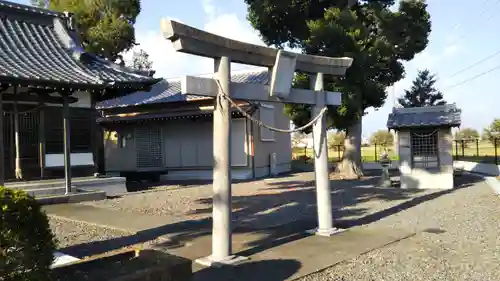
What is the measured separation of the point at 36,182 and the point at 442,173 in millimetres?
12925

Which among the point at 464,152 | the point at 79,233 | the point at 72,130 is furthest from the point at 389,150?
the point at 79,233

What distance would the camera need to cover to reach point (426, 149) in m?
15.0

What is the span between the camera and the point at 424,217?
9.65 m

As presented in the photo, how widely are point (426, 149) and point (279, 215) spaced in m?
7.17

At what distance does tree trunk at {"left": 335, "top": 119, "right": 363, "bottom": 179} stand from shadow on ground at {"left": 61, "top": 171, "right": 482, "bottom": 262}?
235 cm

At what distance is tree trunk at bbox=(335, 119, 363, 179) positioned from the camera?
18953 millimetres

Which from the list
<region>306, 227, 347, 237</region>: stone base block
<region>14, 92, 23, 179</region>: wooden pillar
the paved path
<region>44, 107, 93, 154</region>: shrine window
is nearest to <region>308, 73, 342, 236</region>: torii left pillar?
<region>306, 227, 347, 237</region>: stone base block

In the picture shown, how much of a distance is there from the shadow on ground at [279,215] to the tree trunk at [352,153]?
2346mm

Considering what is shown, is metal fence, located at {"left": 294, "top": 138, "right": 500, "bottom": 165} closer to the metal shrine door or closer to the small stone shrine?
the small stone shrine

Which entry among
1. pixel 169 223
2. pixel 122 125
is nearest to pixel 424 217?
pixel 169 223

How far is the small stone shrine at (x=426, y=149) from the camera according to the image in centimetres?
1470

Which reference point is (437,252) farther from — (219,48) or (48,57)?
(48,57)

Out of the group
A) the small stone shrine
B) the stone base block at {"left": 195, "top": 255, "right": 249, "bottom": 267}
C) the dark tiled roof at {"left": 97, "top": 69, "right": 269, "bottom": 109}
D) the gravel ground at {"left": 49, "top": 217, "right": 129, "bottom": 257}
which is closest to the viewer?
the stone base block at {"left": 195, "top": 255, "right": 249, "bottom": 267}

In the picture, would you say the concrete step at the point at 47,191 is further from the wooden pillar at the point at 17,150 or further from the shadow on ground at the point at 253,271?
the shadow on ground at the point at 253,271
